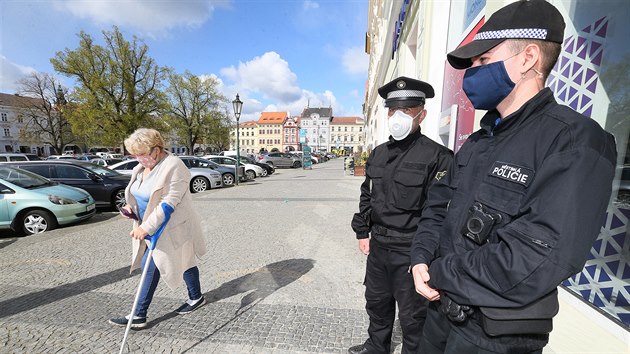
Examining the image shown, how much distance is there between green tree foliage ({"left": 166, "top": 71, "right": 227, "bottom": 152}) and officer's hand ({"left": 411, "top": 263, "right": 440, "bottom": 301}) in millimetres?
42647

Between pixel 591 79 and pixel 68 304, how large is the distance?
17.5 feet

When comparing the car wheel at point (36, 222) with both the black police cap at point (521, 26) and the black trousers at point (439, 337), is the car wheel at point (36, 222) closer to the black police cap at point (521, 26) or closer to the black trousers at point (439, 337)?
the black trousers at point (439, 337)

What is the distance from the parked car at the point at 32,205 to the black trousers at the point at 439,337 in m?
7.69

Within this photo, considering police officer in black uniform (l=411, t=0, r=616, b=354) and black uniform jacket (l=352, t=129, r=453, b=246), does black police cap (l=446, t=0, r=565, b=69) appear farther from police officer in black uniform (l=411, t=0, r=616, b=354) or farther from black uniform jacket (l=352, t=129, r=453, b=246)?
black uniform jacket (l=352, t=129, r=453, b=246)

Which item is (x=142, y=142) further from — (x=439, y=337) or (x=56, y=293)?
(x=439, y=337)

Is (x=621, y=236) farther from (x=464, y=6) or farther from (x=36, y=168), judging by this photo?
(x=36, y=168)

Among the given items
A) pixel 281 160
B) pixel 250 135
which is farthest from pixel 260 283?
pixel 250 135

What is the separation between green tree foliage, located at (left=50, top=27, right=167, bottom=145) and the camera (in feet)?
78.2

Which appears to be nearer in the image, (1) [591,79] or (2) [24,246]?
(1) [591,79]

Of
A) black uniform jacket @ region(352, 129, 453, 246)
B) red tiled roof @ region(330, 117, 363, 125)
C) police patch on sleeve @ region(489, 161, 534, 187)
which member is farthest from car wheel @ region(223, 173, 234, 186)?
red tiled roof @ region(330, 117, 363, 125)

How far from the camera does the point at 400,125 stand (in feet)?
7.00

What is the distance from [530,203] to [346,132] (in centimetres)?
9587

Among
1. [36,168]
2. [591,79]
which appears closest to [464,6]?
[591,79]

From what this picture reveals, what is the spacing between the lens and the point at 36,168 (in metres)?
7.91
